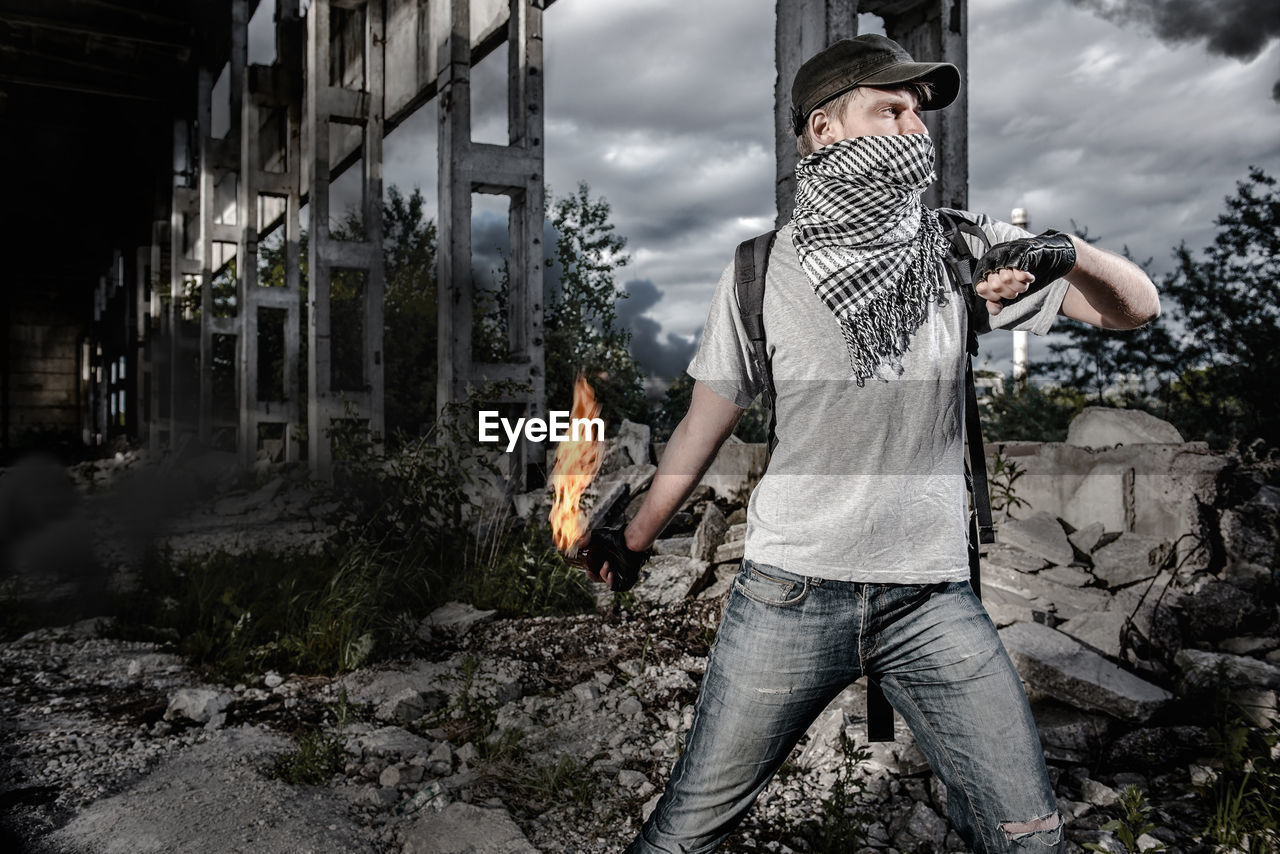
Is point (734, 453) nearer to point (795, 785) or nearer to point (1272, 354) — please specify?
point (795, 785)

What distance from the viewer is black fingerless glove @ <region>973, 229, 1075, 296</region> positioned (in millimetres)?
1566

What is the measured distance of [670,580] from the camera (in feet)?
17.1

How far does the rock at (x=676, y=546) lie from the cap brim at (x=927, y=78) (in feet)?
12.8

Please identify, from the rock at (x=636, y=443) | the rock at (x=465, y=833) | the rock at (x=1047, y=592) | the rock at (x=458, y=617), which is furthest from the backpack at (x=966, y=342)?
the rock at (x=636, y=443)

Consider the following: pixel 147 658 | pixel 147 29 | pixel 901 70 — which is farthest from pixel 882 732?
pixel 147 29

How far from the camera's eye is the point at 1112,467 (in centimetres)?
463

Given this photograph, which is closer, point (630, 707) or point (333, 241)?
point (630, 707)

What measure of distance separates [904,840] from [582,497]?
3277mm

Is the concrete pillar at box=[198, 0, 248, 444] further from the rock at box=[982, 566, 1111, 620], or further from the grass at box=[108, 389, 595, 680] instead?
the rock at box=[982, 566, 1111, 620]

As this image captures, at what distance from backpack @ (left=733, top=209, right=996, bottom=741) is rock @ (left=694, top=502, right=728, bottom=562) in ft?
11.3

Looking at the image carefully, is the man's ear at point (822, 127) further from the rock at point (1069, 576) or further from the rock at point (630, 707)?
the rock at point (1069, 576)

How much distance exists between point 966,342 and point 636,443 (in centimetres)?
484

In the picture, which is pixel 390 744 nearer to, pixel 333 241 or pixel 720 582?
pixel 720 582

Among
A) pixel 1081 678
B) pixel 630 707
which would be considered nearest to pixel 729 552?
pixel 630 707
